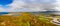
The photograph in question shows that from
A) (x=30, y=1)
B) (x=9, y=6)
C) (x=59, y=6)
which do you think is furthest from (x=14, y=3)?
(x=59, y=6)

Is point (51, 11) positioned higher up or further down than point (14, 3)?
further down

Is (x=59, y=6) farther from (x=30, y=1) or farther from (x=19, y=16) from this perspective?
(x=19, y=16)

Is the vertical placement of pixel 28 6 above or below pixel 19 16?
above

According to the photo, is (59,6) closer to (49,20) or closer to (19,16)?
(49,20)

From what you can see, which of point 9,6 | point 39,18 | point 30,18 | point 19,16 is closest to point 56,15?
point 39,18

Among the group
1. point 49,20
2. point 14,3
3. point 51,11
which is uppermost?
point 14,3
